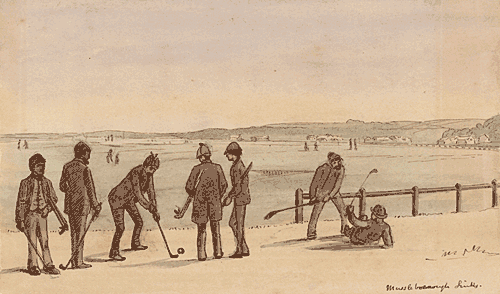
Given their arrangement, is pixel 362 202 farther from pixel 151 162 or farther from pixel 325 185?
pixel 151 162

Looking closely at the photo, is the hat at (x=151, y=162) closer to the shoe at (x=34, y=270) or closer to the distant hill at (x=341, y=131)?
the distant hill at (x=341, y=131)

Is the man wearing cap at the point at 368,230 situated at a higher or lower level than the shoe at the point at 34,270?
higher

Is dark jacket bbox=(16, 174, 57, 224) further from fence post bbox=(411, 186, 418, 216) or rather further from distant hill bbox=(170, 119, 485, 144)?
fence post bbox=(411, 186, 418, 216)

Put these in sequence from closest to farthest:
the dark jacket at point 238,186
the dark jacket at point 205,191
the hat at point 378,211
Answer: the dark jacket at point 205,191 → the dark jacket at point 238,186 → the hat at point 378,211

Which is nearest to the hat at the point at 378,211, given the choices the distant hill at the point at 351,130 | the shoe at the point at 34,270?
the distant hill at the point at 351,130

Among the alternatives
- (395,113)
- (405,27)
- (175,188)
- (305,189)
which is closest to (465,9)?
(405,27)

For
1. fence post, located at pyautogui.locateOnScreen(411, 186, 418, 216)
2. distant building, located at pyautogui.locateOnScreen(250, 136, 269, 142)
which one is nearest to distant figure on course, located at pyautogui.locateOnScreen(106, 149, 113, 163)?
distant building, located at pyautogui.locateOnScreen(250, 136, 269, 142)

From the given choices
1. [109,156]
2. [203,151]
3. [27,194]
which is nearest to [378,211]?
[203,151]
